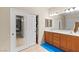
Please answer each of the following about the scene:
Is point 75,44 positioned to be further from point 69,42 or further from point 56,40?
point 56,40

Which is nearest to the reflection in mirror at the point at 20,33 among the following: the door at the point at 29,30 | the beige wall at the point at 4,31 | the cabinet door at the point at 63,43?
the door at the point at 29,30

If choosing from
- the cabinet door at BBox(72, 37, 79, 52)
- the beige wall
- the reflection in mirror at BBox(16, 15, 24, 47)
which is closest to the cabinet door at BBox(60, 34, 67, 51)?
the cabinet door at BBox(72, 37, 79, 52)

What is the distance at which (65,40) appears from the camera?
3.69 meters

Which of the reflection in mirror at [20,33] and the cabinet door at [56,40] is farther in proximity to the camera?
the cabinet door at [56,40]

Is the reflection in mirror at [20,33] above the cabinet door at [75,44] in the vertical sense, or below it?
above

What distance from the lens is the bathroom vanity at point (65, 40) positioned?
3.23 m

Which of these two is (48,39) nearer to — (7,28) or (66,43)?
(66,43)

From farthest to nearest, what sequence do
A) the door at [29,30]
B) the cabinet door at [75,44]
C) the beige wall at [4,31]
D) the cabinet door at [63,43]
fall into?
the cabinet door at [63,43]
the door at [29,30]
the cabinet door at [75,44]
the beige wall at [4,31]

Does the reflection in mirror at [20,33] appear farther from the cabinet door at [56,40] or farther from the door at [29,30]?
the cabinet door at [56,40]

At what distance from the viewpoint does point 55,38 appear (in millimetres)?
4371

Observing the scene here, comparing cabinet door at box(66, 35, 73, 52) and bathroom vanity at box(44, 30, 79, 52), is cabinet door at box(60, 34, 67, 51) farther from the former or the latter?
cabinet door at box(66, 35, 73, 52)

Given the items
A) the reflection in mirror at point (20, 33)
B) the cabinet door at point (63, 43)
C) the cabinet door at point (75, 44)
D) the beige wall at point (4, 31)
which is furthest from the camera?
the cabinet door at point (63, 43)
